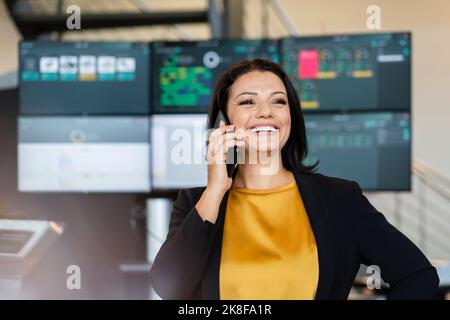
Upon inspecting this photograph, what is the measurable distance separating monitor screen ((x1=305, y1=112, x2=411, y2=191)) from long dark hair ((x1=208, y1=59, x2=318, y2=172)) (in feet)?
2.46

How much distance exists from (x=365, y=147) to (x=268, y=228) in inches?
34.9

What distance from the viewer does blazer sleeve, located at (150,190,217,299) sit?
625mm

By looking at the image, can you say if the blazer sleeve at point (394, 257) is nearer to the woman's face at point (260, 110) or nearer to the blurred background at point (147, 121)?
the woman's face at point (260, 110)

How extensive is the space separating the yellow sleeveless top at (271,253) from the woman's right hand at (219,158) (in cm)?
7

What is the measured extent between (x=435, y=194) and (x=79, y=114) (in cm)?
100

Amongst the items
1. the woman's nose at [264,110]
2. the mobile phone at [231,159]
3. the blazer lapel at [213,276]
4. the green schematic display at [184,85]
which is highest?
the green schematic display at [184,85]

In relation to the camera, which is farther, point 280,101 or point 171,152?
point 171,152

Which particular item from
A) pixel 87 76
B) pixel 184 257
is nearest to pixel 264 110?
pixel 184 257

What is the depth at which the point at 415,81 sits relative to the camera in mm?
1436

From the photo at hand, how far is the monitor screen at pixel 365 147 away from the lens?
58.4 inches

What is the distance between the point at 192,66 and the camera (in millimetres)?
1532

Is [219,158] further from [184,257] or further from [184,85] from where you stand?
[184,85]

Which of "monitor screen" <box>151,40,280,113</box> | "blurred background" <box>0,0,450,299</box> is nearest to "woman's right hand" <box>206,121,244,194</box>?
"blurred background" <box>0,0,450,299</box>

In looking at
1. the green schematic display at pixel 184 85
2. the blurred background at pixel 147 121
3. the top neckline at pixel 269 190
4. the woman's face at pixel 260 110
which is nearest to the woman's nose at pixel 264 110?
the woman's face at pixel 260 110
